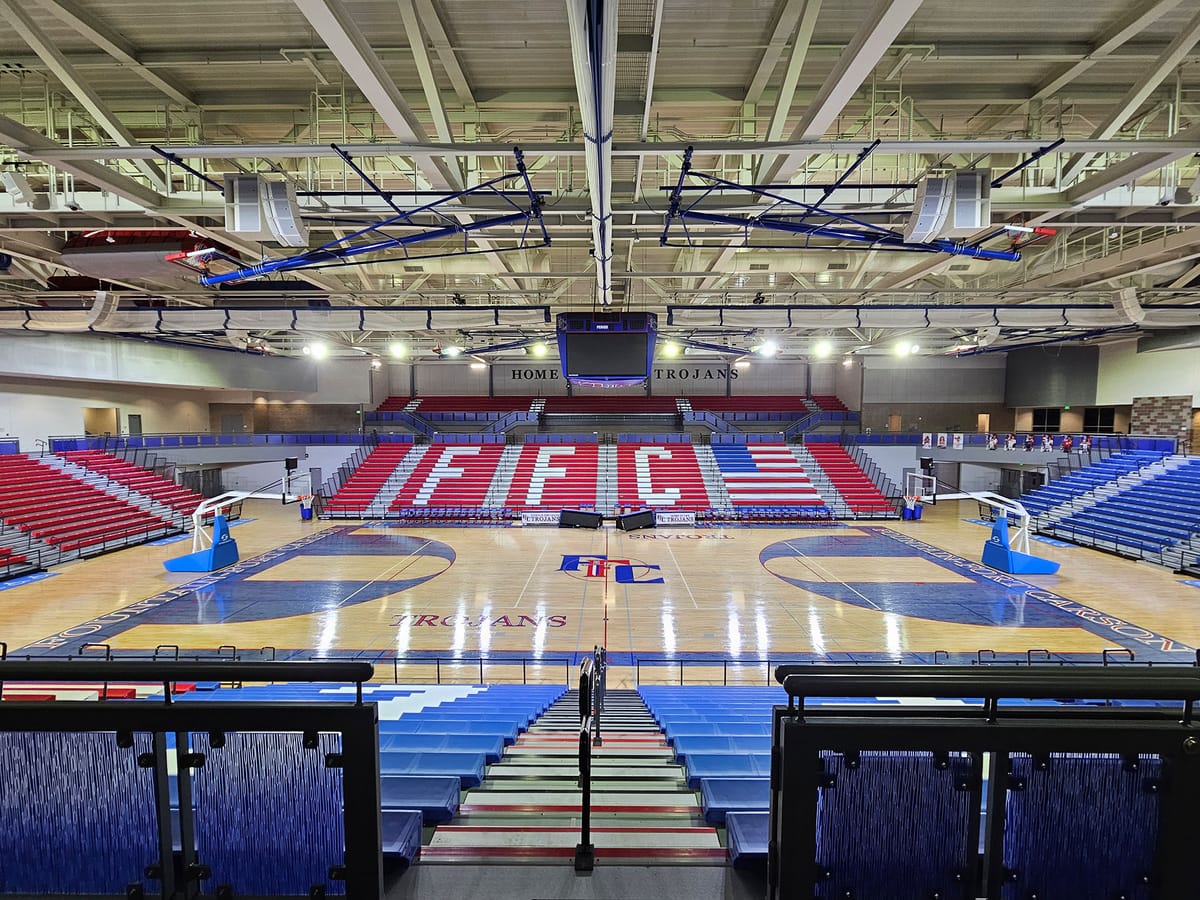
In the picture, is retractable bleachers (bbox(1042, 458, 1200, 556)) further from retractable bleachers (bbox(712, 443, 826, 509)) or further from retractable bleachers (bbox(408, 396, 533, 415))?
retractable bleachers (bbox(408, 396, 533, 415))

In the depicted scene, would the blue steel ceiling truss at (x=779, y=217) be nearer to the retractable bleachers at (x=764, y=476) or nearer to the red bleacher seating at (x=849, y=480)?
the retractable bleachers at (x=764, y=476)

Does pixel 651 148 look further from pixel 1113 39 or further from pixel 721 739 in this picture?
pixel 721 739

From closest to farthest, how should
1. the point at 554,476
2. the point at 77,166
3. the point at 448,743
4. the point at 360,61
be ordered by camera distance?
the point at 360,61 → the point at 448,743 → the point at 77,166 → the point at 554,476

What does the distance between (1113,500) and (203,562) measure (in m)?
29.7

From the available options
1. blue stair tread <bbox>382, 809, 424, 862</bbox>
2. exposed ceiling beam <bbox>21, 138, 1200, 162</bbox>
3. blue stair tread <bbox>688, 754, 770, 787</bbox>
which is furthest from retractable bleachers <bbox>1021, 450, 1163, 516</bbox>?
blue stair tread <bbox>382, 809, 424, 862</bbox>

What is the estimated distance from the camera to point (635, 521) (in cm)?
2311

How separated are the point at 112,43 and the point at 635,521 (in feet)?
64.2

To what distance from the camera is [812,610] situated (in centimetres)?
1302

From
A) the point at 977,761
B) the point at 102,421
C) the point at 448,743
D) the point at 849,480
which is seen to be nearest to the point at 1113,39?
the point at 977,761

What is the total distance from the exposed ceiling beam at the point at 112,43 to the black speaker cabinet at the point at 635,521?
1822cm

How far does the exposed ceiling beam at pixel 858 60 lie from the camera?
4.17m

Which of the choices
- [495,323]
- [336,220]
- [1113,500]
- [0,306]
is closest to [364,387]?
[0,306]

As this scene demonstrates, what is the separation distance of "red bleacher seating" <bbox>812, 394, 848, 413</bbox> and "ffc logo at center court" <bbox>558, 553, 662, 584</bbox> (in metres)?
22.1

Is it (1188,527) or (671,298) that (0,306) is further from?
(1188,527)
